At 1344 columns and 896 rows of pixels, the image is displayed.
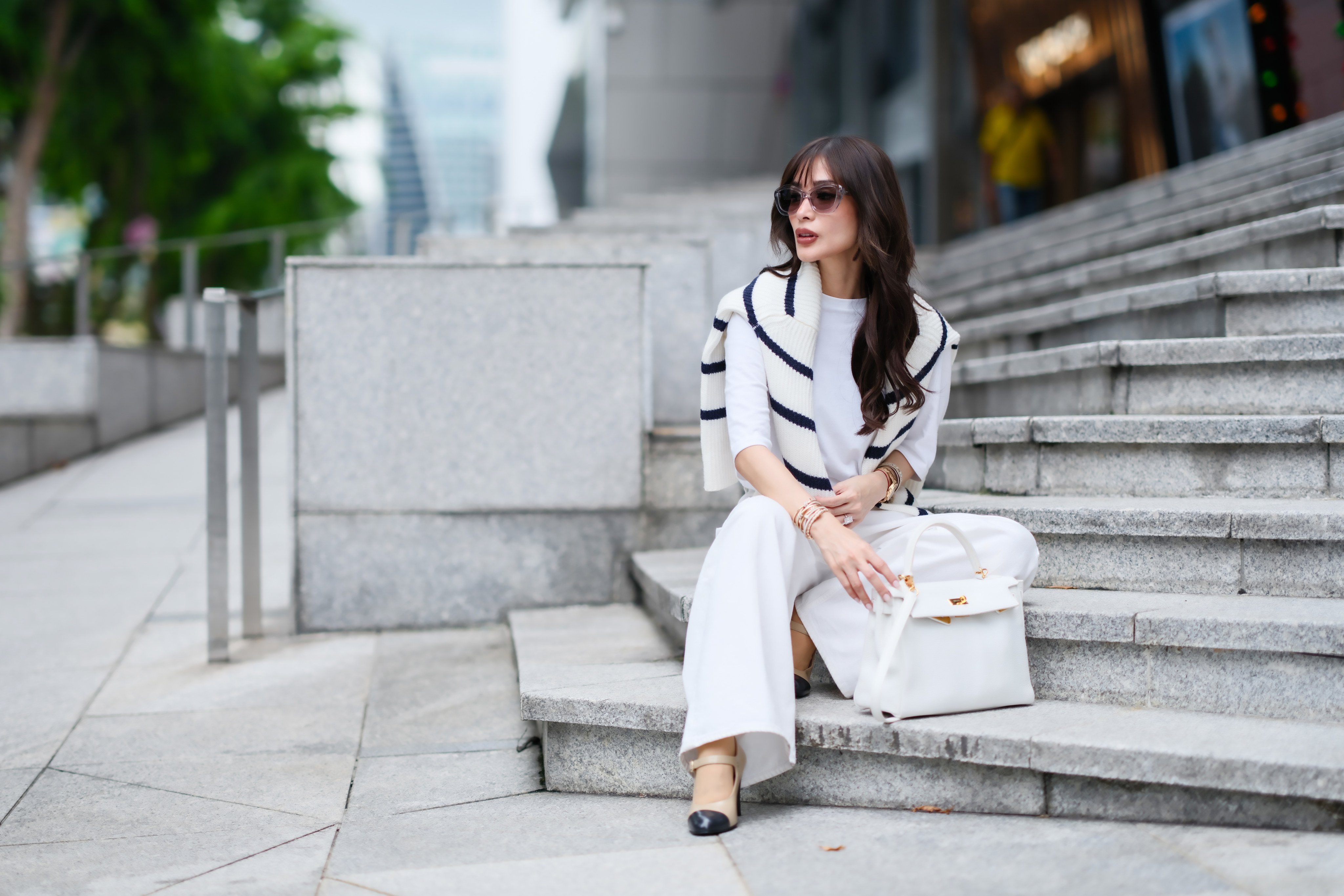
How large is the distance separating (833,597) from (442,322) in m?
2.36

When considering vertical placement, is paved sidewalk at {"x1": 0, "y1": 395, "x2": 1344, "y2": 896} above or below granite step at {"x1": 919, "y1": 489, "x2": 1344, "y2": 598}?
below

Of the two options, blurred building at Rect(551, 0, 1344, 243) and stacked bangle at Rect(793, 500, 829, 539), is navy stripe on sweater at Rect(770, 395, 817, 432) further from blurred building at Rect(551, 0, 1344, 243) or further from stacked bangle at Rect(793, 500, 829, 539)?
blurred building at Rect(551, 0, 1344, 243)

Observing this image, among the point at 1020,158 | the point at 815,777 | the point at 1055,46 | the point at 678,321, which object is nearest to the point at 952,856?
the point at 815,777

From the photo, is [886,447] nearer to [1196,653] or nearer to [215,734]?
[1196,653]

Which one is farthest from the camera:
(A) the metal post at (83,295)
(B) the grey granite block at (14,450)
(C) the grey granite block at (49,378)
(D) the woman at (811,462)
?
(A) the metal post at (83,295)

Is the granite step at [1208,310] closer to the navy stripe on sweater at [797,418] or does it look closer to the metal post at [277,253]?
the navy stripe on sweater at [797,418]

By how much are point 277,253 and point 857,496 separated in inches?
447

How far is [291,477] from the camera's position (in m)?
4.46

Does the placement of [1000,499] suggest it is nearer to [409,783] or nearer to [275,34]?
[409,783]

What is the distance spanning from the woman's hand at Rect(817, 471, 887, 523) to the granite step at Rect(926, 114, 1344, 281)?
12.7ft

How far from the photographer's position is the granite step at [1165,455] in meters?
3.23

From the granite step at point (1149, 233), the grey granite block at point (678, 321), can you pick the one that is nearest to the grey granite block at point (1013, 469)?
the grey granite block at point (678, 321)

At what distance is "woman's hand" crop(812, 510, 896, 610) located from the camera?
2488 mm

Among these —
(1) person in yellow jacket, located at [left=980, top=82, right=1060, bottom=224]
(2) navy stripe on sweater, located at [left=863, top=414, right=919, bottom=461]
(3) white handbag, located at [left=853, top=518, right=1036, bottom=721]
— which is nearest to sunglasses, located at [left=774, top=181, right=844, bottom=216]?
(2) navy stripe on sweater, located at [left=863, top=414, right=919, bottom=461]
